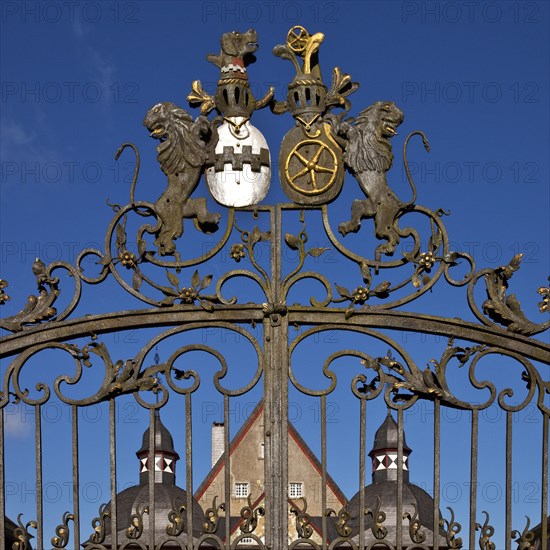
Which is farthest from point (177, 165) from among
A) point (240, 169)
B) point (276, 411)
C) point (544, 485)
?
point (544, 485)

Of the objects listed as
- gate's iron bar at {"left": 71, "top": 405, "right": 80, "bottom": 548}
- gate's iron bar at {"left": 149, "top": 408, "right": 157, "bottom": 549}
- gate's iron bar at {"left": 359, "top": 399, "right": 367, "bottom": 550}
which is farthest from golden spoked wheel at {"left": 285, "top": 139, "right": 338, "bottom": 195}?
gate's iron bar at {"left": 71, "top": 405, "right": 80, "bottom": 548}

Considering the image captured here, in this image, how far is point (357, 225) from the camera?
9969mm

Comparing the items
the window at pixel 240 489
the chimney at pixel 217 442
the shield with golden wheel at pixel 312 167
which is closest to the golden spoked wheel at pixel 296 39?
the shield with golden wheel at pixel 312 167

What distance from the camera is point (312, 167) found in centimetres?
1005

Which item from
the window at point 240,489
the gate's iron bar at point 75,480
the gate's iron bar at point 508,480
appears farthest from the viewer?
the window at point 240,489

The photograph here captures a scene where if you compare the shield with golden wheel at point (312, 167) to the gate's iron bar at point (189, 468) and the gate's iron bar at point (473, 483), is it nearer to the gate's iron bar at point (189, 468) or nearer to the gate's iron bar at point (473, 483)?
the gate's iron bar at point (189, 468)

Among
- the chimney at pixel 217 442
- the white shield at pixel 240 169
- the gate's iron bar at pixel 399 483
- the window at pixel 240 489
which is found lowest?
the gate's iron bar at pixel 399 483

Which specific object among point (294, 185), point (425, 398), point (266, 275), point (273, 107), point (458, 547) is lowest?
point (458, 547)

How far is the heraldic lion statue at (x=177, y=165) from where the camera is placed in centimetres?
995

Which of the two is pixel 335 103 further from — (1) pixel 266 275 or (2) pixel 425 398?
(2) pixel 425 398

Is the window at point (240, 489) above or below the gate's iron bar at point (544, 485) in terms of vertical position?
above

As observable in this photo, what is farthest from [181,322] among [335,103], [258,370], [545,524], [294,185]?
[545,524]

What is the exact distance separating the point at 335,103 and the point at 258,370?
211cm

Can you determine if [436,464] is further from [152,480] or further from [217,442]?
[217,442]
